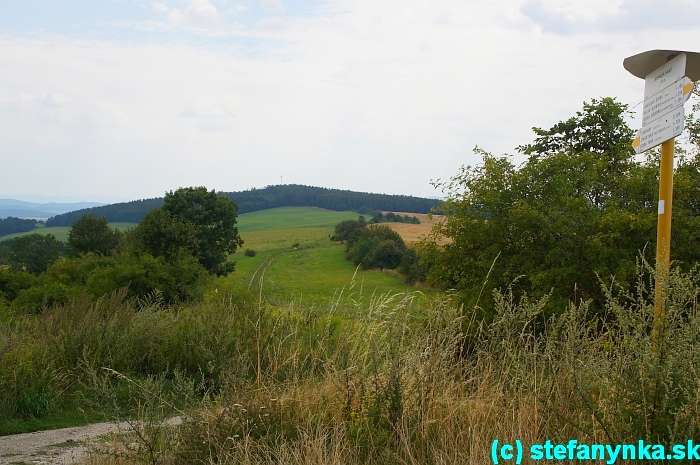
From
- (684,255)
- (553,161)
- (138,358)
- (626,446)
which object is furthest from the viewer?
(553,161)

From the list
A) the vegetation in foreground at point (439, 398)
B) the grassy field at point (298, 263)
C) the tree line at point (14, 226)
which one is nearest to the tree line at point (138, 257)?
the grassy field at point (298, 263)

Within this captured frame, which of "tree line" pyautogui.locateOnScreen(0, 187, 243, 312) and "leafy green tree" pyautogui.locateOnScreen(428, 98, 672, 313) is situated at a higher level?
"leafy green tree" pyautogui.locateOnScreen(428, 98, 672, 313)

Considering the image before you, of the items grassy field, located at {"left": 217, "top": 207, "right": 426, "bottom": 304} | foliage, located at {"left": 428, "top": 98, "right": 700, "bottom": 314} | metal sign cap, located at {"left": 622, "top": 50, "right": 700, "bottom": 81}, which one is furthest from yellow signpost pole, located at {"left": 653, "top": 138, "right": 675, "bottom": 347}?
foliage, located at {"left": 428, "top": 98, "right": 700, "bottom": 314}

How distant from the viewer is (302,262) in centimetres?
6306

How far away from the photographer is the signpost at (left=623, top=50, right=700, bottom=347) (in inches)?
159

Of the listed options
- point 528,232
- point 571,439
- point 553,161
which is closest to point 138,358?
point 571,439

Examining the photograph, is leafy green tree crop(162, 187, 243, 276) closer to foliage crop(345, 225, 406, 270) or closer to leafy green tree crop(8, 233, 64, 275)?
foliage crop(345, 225, 406, 270)

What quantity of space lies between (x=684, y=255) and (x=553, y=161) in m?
4.38

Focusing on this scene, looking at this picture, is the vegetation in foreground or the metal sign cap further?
the metal sign cap

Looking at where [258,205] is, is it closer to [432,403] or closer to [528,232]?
[528,232]

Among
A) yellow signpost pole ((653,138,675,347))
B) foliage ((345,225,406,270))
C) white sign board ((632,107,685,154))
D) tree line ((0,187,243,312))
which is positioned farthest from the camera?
foliage ((345,225,406,270))

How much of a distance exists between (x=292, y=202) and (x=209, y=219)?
8989 cm

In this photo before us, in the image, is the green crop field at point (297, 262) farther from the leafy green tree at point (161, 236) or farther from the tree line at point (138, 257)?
the leafy green tree at point (161, 236)

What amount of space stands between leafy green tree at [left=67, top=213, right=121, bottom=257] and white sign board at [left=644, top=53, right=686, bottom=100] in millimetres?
60320
